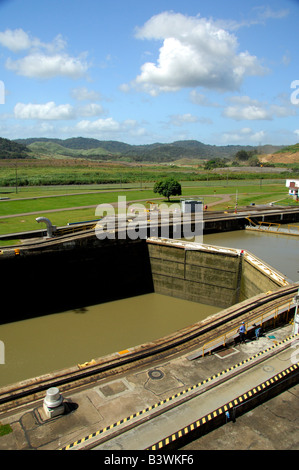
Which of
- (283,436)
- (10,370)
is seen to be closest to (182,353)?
(283,436)

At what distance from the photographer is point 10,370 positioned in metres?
15.9

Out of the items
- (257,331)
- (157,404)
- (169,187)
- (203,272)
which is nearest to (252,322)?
(257,331)

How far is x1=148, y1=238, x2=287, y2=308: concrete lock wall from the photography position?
77.0 feet

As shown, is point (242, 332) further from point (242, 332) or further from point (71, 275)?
point (71, 275)

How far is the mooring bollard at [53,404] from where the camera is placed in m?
8.67

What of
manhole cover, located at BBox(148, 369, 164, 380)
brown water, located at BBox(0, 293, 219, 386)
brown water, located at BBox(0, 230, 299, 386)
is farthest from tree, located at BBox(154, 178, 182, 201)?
manhole cover, located at BBox(148, 369, 164, 380)

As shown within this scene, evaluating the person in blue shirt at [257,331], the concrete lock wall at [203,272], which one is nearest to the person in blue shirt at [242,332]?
the person in blue shirt at [257,331]

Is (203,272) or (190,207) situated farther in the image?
(190,207)

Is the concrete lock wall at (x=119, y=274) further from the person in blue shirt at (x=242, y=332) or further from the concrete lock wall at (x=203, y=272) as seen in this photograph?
the person in blue shirt at (x=242, y=332)

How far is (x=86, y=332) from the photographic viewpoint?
1973 centimetres
